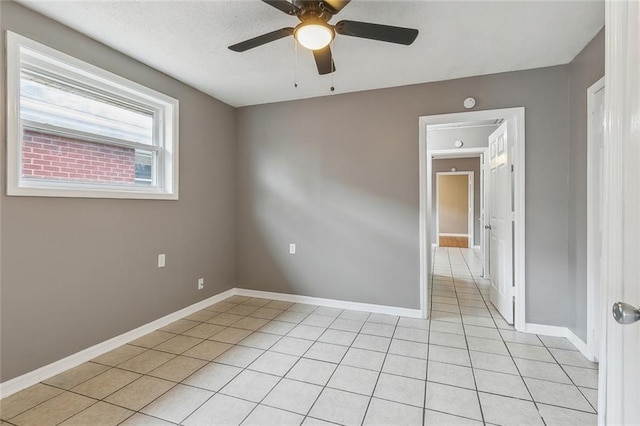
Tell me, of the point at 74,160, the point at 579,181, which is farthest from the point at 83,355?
the point at 579,181

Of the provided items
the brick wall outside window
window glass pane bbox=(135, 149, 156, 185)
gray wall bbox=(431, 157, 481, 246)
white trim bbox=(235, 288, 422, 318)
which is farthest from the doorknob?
gray wall bbox=(431, 157, 481, 246)

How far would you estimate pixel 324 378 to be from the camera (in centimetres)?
207

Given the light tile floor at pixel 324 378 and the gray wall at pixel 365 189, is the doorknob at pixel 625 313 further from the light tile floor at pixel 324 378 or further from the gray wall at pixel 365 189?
the gray wall at pixel 365 189

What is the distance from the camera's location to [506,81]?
2855mm

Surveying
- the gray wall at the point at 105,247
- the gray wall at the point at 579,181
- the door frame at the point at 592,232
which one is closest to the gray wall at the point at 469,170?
the gray wall at the point at 579,181

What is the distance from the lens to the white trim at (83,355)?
1.90 metres

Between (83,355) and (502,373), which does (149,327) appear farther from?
(502,373)

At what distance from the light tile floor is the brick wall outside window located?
144 cm

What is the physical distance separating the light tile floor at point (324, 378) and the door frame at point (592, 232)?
0.83ft

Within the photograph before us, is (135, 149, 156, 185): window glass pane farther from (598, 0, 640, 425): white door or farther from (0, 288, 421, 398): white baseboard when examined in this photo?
(598, 0, 640, 425): white door

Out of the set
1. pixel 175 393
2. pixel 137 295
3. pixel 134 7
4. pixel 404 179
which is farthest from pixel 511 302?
pixel 134 7

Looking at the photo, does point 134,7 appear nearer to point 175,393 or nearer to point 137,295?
point 137,295

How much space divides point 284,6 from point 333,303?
2.94m

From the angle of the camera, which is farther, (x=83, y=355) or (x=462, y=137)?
(x=462, y=137)
